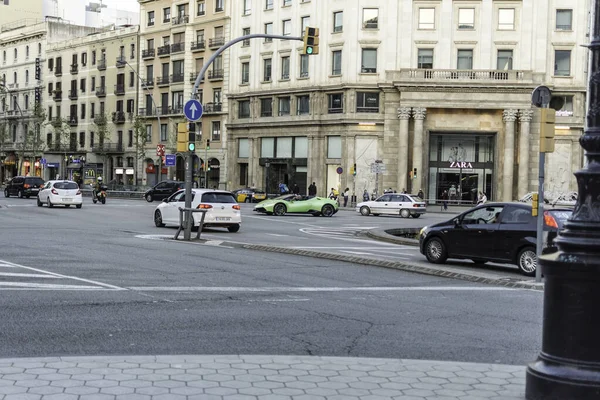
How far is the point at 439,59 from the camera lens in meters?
65.8

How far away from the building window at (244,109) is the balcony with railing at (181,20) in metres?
11.2

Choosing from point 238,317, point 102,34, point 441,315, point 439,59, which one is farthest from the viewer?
point 102,34

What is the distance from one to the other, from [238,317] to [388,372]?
144 inches

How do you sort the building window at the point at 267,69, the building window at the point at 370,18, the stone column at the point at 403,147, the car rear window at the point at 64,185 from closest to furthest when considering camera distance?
the car rear window at the point at 64,185
the stone column at the point at 403,147
the building window at the point at 370,18
the building window at the point at 267,69

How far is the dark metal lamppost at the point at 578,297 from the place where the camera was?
19.1ft

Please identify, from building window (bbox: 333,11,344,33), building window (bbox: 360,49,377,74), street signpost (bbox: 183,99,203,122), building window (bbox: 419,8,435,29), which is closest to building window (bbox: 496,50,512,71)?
building window (bbox: 419,8,435,29)

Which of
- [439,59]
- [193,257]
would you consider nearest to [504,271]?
[193,257]

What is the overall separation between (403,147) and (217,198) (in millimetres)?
36203

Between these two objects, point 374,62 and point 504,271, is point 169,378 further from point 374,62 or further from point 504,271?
point 374,62

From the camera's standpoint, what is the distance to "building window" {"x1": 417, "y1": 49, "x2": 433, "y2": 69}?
66125mm

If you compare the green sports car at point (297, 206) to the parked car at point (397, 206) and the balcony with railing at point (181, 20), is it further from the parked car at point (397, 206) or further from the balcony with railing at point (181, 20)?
the balcony with railing at point (181, 20)

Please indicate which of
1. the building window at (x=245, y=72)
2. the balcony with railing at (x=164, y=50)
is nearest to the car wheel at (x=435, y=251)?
the building window at (x=245, y=72)

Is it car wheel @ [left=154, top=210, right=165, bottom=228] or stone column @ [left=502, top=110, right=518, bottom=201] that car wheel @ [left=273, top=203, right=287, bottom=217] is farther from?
stone column @ [left=502, top=110, right=518, bottom=201]

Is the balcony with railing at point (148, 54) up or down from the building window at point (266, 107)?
up
